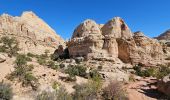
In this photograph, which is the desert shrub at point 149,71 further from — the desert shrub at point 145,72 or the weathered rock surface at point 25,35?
the weathered rock surface at point 25,35

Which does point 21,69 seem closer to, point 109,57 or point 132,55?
point 109,57

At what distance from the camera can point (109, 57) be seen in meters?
28.8

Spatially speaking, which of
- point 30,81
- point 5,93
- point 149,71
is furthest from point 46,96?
point 149,71

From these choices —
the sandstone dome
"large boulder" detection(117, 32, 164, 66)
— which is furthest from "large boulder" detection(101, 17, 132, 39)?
"large boulder" detection(117, 32, 164, 66)

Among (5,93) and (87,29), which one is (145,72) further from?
(5,93)

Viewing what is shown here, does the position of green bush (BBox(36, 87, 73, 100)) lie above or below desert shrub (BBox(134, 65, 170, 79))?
below

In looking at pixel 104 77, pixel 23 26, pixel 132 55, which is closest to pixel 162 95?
pixel 104 77

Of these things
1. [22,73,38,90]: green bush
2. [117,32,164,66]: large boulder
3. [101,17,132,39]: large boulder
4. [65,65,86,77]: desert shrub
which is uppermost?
[101,17,132,39]: large boulder

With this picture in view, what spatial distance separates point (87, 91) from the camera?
1666 centimetres

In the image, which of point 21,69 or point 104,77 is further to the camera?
point 104,77

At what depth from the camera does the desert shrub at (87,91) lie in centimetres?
1599

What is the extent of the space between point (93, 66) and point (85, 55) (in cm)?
300

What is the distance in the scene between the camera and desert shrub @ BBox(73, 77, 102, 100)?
15995 millimetres

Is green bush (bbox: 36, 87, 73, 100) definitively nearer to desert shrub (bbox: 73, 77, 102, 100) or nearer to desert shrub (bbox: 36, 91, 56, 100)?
desert shrub (bbox: 36, 91, 56, 100)
